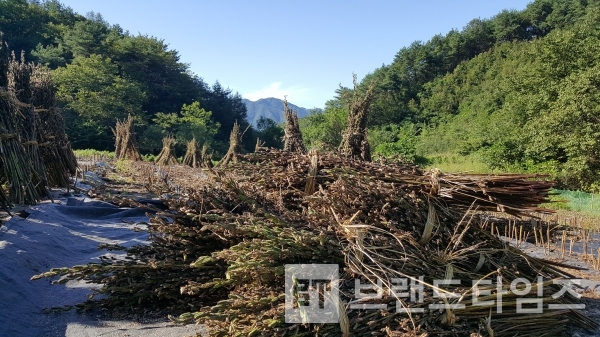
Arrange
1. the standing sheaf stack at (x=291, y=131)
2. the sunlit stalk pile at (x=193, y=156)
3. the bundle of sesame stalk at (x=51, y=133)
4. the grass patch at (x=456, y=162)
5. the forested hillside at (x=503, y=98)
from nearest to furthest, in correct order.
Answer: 1. the bundle of sesame stalk at (x=51, y=133)
2. the standing sheaf stack at (x=291, y=131)
3. the forested hillside at (x=503, y=98)
4. the sunlit stalk pile at (x=193, y=156)
5. the grass patch at (x=456, y=162)

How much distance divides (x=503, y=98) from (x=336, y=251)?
1351 inches

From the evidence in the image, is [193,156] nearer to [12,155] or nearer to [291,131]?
[291,131]

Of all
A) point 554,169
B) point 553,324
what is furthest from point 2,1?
point 553,324

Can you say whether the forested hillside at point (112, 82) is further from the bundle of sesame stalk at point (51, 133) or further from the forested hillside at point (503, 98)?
the bundle of sesame stalk at point (51, 133)

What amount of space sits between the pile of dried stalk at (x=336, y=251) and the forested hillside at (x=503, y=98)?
1.19 metres

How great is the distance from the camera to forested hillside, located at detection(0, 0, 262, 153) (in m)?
34.6

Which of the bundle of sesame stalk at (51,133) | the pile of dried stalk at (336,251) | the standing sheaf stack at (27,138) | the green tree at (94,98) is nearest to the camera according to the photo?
the pile of dried stalk at (336,251)

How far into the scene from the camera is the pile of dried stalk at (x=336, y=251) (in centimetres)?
227

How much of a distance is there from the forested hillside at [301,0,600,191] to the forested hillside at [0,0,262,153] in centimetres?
1107

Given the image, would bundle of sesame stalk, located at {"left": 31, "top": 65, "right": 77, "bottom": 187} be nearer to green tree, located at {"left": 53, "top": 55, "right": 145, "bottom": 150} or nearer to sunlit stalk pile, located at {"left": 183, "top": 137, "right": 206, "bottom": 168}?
sunlit stalk pile, located at {"left": 183, "top": 137, "right": 206, "bottom": 168}

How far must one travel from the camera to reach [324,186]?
3211mm

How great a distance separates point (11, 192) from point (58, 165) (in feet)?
9.42

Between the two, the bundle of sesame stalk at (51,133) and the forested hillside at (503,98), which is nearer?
the bundle of sesame stalk at (51,133)

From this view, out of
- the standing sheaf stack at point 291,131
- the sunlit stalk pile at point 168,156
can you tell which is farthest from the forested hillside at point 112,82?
the standing sheaf stack at point 291,131
